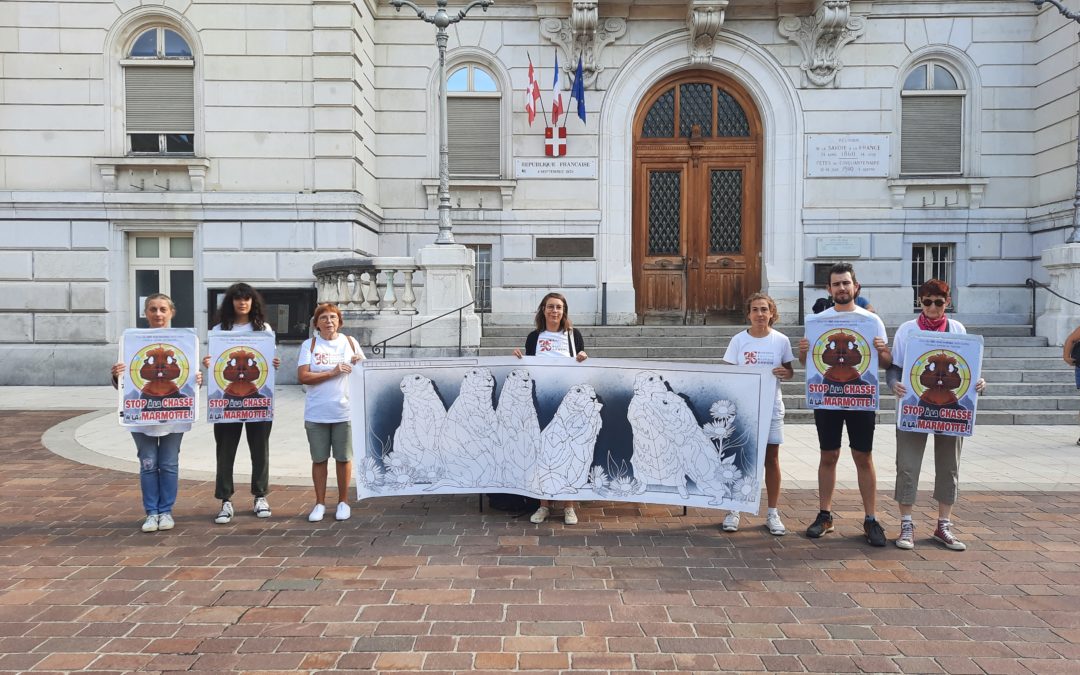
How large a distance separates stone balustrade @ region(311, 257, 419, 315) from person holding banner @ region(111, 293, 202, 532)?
267 inches

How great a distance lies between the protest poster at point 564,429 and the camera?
5.79 m

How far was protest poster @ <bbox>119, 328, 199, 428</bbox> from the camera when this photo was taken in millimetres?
5707

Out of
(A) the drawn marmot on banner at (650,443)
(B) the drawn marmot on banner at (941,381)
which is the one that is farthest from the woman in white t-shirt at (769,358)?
(B) the drawn marmot on banner at (941,381)

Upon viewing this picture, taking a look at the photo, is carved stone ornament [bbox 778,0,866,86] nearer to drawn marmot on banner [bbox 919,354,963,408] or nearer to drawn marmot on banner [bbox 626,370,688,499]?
drawn marmot on banner [bbox 919,354,963,408]

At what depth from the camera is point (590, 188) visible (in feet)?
53.4

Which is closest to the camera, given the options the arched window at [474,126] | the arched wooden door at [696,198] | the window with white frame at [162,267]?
the window with white frame at [162,267]

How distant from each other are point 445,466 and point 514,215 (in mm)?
10791

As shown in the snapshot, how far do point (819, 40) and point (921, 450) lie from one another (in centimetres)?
1335

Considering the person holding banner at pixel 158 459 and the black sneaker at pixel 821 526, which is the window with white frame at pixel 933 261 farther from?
the person holding banner at pixel 158 459

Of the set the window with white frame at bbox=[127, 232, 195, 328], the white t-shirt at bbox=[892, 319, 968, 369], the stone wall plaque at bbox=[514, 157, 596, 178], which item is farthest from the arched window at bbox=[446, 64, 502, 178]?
the white t-shirt at bbox=[892, 319, 968, 369]

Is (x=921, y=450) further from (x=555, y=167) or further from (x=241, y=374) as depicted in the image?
(x=555, y=167)

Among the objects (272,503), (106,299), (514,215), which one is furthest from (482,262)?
(272,503)

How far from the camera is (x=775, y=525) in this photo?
5637 millimetres

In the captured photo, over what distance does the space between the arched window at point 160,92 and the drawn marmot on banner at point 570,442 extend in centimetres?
1274
